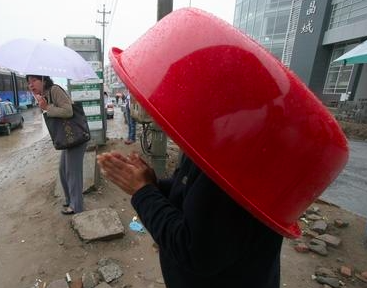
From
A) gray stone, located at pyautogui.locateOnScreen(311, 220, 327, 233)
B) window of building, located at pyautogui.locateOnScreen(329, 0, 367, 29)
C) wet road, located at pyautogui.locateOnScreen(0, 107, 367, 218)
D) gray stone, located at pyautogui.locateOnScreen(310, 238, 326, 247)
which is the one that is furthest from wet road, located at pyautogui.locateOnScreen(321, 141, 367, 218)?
window of building, located at pyautogui.locateOnScreen(329, 0, 367, 29)

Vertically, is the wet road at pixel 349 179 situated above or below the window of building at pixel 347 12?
below

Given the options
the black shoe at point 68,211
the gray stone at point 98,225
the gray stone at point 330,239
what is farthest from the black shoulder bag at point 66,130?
the gray stone at point 330,239

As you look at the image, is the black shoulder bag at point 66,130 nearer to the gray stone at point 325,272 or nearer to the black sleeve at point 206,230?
the black sleeve at point 206,230

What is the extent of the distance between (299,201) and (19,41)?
3451mm

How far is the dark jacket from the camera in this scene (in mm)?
862

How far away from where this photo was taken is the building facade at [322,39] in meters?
19.8

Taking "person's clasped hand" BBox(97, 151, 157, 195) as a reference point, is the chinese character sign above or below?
above

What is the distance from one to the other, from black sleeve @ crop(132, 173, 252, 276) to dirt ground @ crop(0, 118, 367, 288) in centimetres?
212

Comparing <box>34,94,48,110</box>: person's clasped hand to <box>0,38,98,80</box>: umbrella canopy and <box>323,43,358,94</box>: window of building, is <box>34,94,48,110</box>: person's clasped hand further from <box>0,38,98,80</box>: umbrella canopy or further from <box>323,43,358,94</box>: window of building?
<box>323,43,358,94</box>: window of building

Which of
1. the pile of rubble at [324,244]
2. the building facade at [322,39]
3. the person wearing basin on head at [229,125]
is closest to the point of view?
the person wearing basin on head at [229,125]

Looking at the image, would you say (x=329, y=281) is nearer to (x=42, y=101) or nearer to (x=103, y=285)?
(x=103, y=285)

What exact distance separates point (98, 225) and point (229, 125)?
3.18m

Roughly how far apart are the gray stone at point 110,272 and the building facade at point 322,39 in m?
16.5

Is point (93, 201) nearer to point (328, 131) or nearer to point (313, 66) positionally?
point (328, 131)
